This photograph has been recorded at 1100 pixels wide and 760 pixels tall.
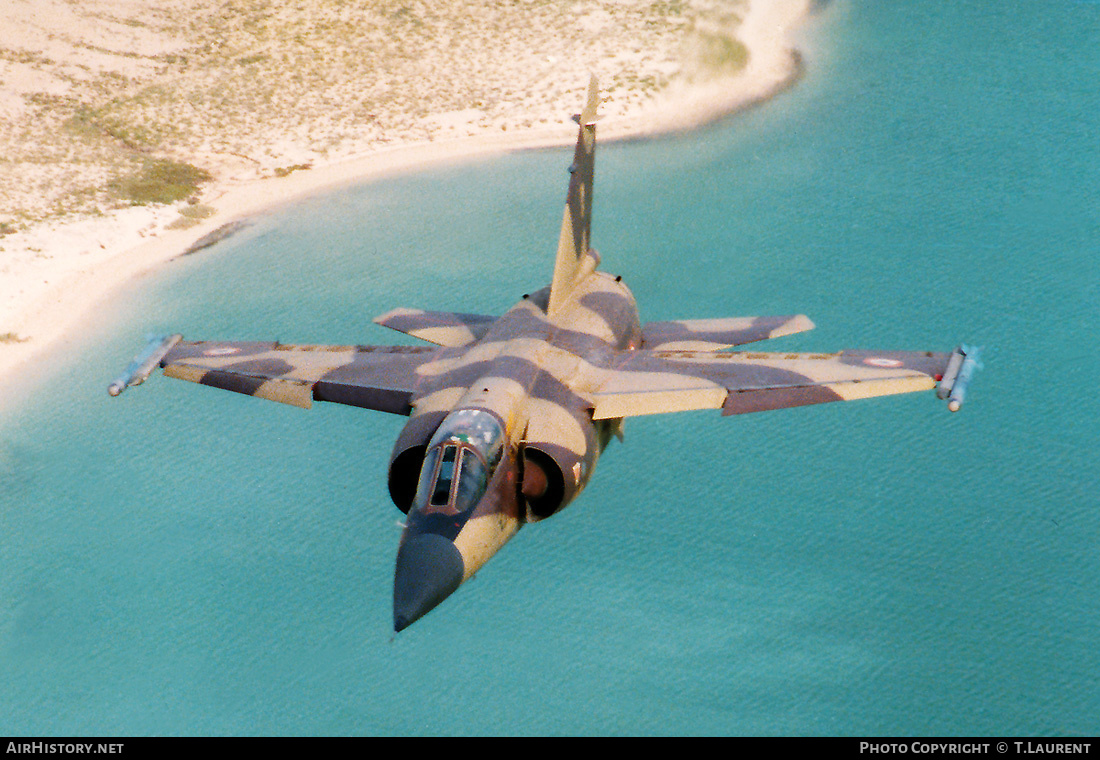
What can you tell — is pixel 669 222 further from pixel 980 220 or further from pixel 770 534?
pixel 770 534

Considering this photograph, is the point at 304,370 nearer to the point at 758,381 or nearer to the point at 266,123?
the point at 758,381

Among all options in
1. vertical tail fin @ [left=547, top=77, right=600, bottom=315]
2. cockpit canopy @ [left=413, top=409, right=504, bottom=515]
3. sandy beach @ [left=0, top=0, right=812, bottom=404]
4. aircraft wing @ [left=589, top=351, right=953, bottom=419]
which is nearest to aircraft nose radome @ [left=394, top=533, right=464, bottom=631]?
cockpit canopy @ [left=413, top=409, right=504, bottom=515]

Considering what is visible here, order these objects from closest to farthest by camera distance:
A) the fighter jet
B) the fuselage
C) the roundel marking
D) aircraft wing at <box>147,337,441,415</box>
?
the fuselage → the fighter jet → the roundel marking → aircraft wing at <box>147,337,441,415</box>

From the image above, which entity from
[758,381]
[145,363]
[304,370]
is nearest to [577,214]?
[758,381]

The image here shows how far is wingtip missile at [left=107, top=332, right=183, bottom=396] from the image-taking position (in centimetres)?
2286

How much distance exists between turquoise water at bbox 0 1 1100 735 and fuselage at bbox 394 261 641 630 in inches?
107

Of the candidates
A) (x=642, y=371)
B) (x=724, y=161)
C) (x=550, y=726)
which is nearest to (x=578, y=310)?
(x=642, y=371)

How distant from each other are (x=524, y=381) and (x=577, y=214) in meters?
6.14

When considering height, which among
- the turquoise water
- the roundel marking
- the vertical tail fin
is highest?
the vertical tail fin

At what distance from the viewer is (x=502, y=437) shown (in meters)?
19.3

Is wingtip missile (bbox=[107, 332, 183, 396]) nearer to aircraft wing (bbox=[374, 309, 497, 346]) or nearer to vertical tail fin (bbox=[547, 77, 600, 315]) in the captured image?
aircraft wing (bbox=[374, 309, 497, 346])

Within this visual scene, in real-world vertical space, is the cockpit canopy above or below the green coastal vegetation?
below

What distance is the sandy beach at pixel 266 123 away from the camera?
34562 mm

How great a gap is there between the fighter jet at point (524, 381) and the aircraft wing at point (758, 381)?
0.14ft
